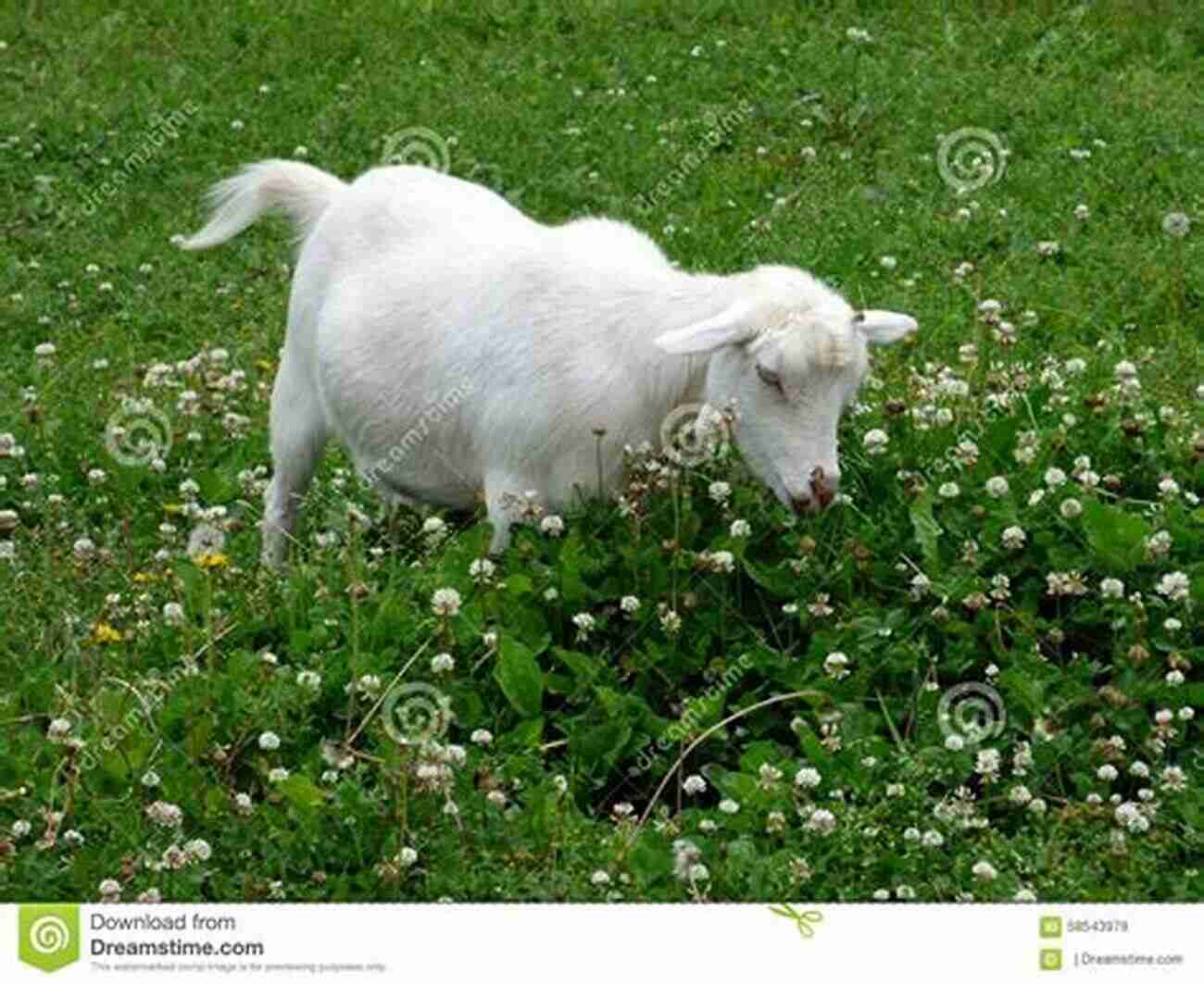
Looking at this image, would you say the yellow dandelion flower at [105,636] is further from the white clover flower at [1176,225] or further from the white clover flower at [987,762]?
the white clover flower at [1176,225]

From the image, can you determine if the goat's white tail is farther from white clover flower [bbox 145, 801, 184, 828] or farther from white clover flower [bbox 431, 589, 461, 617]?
white clover flower [bbox 145, 801, 184, 828]

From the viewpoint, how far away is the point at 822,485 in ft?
27.7

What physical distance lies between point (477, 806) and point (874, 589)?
1.66 m

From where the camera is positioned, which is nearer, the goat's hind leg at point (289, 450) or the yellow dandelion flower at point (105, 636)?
the yellow dandelion flower at point (105, 636)

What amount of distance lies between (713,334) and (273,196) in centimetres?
315

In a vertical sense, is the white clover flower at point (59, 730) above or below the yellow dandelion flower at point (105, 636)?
above

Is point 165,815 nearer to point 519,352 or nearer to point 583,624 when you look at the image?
point 583,624

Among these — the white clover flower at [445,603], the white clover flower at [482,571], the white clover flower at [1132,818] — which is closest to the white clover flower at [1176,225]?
the white clover flower at [482,571]

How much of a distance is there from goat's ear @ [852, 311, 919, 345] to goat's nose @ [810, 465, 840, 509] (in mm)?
535
